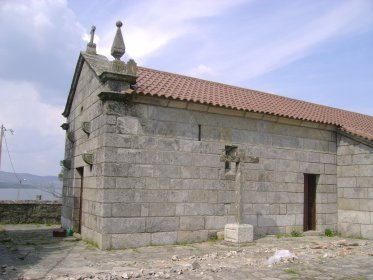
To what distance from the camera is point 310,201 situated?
1263cm

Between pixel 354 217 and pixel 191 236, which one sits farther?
pixel 354 217

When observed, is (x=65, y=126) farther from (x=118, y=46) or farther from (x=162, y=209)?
(x=162, y=209)

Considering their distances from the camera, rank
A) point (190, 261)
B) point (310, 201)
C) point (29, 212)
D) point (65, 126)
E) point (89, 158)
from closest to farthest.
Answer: point (190, 261) → point (89, 158) → point (310, 201) → point (65, 126) → point (29, 212)

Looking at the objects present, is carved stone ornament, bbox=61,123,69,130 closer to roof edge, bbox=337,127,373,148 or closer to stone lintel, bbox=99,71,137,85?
stone lintel, bbox=99,71,137,85

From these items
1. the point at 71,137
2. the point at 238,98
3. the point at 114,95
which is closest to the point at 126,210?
the point at 114,95

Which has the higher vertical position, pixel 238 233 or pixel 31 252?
pixel 238 233

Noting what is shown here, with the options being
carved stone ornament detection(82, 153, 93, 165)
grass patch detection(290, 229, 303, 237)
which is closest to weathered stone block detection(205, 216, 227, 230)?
grass patch detection(290, 229, 303, 237)

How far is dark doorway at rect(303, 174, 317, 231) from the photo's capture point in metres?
12.5

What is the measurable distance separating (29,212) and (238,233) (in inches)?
389

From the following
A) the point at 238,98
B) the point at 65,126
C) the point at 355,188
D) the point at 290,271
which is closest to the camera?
the point at 290,271

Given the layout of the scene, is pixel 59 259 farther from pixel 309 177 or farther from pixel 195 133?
pixel 309 177

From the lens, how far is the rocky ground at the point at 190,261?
252 inches

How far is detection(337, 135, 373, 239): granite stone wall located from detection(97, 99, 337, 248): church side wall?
50 cm


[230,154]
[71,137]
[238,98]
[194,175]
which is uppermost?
[238,98]
